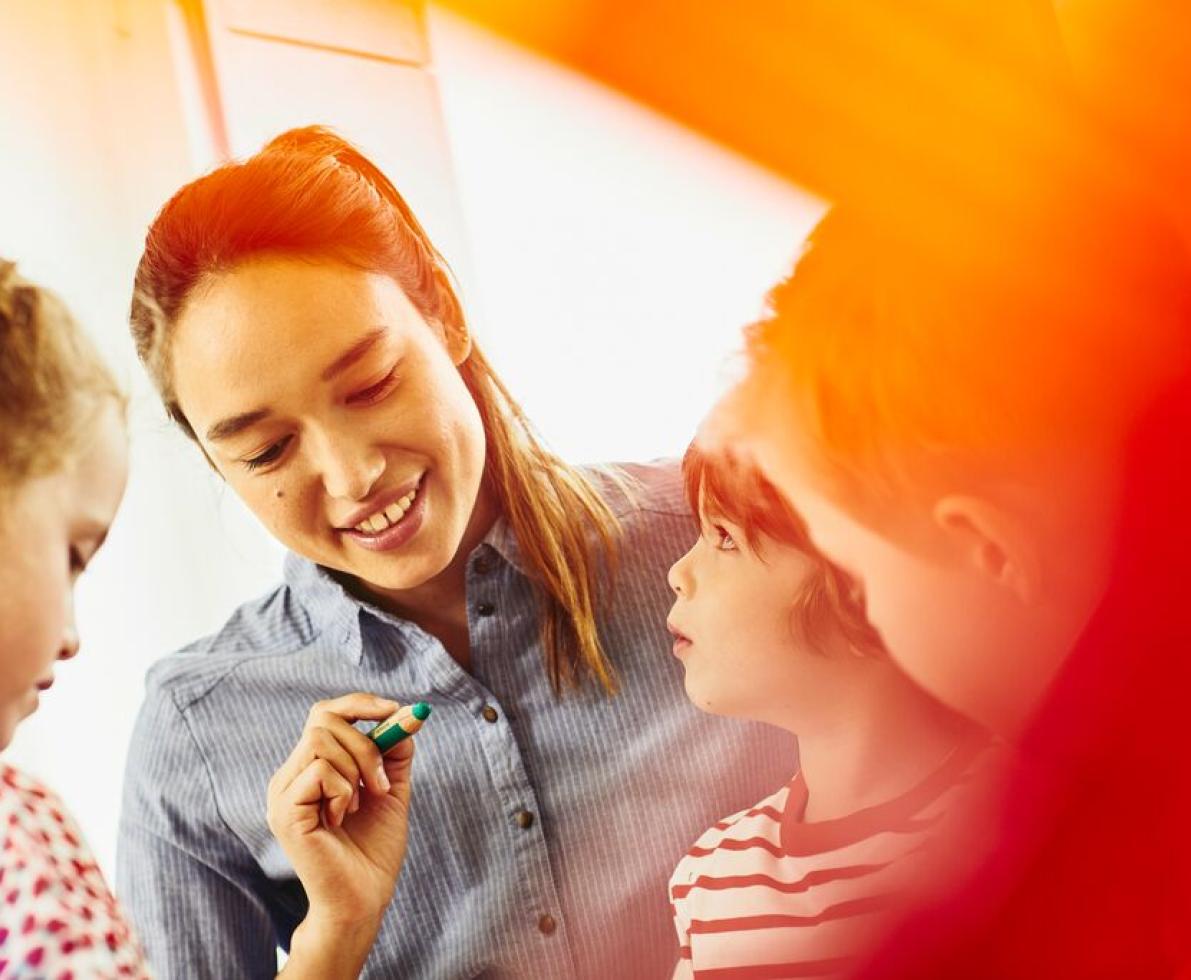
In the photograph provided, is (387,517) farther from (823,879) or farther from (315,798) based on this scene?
(823,879)

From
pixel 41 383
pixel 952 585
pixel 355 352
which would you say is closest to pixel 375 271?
pixel 355 352

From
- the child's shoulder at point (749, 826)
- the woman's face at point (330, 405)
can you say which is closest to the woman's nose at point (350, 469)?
the woman's face at point (330, 405)

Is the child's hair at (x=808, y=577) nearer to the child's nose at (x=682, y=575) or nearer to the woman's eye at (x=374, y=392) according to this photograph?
the child's nose at (x=682, y=575)

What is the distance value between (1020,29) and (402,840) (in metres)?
0.44

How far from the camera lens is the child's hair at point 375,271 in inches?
22.5

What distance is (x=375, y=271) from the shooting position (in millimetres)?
578

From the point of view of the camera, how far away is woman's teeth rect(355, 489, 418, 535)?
0.59 meters

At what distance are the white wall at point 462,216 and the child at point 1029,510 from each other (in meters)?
0.04

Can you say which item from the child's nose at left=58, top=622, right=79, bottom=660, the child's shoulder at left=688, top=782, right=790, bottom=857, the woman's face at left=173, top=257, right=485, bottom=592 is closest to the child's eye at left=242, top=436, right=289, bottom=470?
the woman's face at left=173, top=257, right=485, bottom=592

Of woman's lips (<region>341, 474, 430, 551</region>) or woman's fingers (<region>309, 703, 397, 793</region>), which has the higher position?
woman's lips (<region>341, 474, 430, 551</region>)

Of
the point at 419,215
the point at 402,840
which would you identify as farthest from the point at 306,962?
the point at 419,215

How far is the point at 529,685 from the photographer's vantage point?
2.05ft

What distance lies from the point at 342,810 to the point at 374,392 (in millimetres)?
184

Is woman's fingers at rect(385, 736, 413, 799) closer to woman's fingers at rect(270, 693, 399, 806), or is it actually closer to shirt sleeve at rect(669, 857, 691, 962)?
woman's fingers at rect(270, 693, 399, 806)
